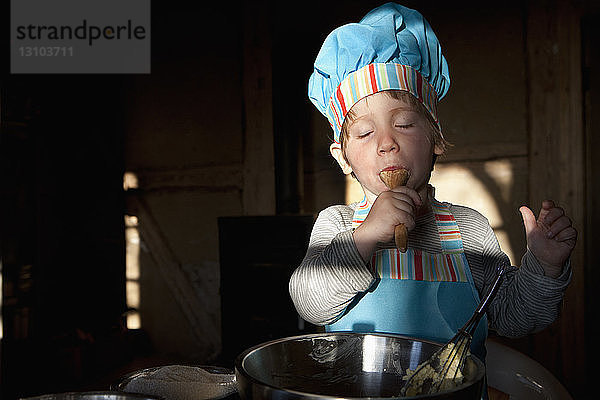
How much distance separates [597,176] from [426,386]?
2.35 meters

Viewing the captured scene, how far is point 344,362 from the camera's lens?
611 millimetres

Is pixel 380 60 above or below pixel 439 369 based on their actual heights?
above

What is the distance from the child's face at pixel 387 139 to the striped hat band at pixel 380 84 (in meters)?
0.01

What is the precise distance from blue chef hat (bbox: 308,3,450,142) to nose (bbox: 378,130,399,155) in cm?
8

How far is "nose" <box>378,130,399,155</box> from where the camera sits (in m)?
0.86

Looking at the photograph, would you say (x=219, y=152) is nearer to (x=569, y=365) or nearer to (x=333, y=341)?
(x=569, y=365)

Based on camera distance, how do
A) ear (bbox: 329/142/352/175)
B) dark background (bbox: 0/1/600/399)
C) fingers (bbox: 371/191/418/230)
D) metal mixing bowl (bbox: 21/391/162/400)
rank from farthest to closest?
1. dark background (bbox: 0/1/600/399)
2. ear (bbox: 329/142/352/175)
3. fingers (bbox: 371/191/418/230)
4. metal mixing bowl (bbox: 21/391/162/400)

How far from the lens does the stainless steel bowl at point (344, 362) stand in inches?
23.0

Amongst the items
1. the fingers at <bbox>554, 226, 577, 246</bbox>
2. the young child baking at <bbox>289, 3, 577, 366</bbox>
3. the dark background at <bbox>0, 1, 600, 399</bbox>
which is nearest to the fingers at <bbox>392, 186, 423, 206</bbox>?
the young child baking at <bbox>289, 3, 577, 366</bbox>

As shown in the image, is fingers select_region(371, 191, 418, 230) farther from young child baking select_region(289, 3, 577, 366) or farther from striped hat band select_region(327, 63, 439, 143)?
striped hat band select_region(327, 63, 439, 143)

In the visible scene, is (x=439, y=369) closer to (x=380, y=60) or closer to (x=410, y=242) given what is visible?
(x=410, y=242)

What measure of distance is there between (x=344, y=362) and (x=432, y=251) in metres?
0.41

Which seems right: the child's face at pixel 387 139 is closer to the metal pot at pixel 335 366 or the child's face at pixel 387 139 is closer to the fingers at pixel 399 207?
the fingers at pixel 399 207

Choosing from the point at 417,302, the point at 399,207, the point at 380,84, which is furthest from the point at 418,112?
the point at 417,302
